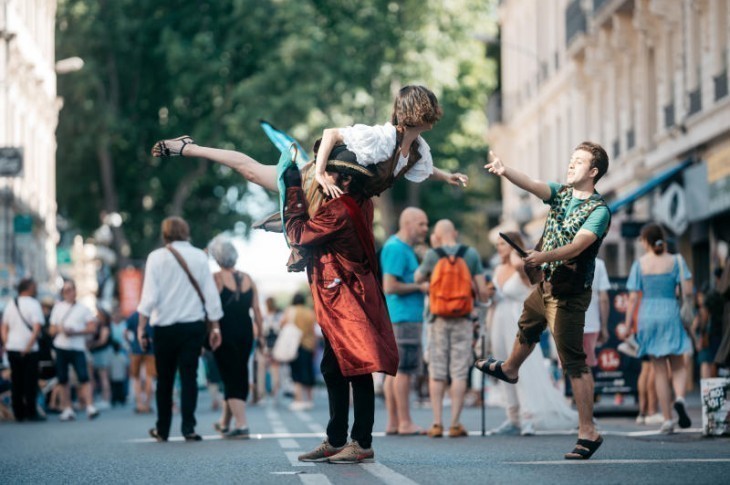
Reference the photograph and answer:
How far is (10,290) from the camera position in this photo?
1299 inches

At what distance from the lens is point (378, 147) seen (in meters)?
9.92

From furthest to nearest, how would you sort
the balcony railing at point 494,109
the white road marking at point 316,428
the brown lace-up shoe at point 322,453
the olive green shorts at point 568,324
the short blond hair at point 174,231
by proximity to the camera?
the balcony railing at point 494,109 < the white road marking at point 316,428 < the short blond hair at point 174,231 < the olive green shorts at point 568,324 < the brown lace-up shoe at point 322,453

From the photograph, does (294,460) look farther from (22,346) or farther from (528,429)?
(22,346)

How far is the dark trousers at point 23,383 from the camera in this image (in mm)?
21297

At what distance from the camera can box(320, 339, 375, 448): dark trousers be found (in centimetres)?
1011

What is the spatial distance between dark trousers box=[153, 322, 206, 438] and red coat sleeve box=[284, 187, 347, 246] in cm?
420

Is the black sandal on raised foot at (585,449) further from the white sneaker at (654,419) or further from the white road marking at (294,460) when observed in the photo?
the white sneaker at (654,419)

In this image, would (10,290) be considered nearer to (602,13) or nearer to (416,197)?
(602,13)

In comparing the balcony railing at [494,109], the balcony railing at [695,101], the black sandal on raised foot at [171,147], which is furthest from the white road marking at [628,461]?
the balcony railing at [494,109]

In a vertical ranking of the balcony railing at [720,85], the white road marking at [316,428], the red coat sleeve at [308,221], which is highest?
the balcony railing at [720,85]

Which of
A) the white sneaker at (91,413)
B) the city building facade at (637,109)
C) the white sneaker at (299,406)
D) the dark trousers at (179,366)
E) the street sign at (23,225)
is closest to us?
the dark trousers at (179,366)

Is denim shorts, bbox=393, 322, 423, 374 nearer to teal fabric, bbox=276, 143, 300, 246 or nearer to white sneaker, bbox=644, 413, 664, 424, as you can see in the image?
white sneaker, bbox=644, 413, 664, 424

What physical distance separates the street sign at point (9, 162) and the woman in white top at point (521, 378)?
20.0 m

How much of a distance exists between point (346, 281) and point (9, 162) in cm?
2452
